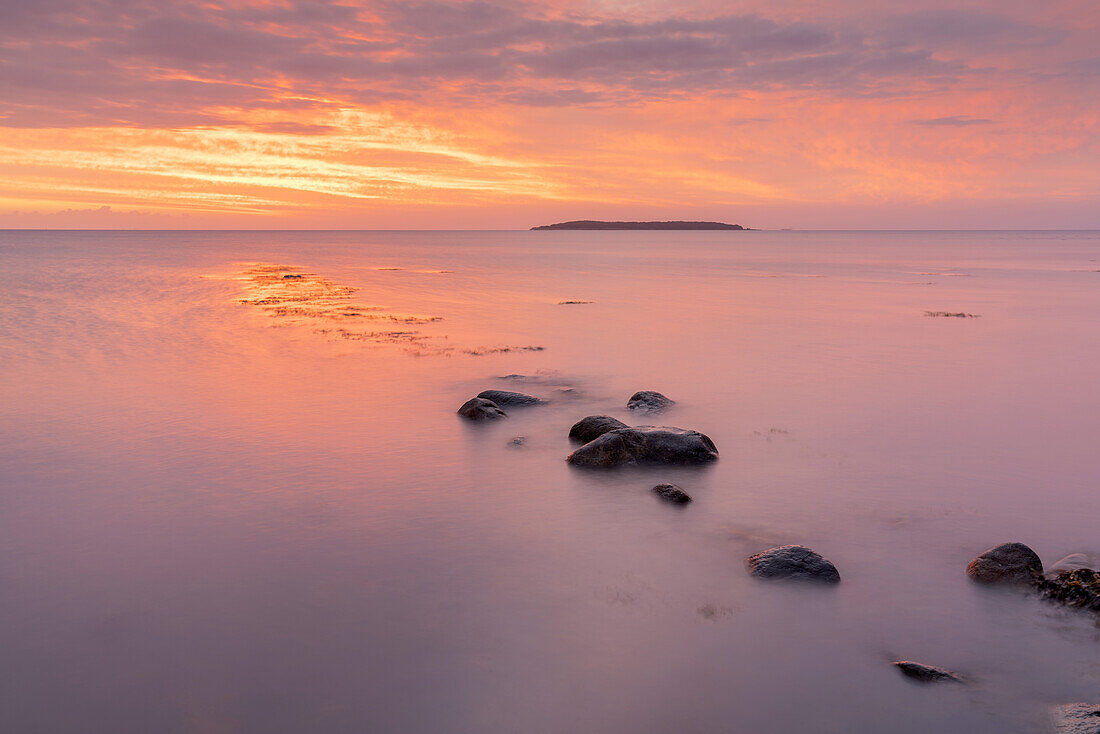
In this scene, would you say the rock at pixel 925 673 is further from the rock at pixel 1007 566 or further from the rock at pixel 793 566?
the rock at pixel 1007 566

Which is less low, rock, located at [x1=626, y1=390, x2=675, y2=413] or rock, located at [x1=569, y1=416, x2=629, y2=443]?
rock, located at [x1=569, y1=416, x2=629, y2=443]

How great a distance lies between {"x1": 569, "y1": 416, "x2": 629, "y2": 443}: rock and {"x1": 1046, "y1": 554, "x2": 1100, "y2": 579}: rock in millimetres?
8664

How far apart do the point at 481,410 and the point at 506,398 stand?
5.05 feet

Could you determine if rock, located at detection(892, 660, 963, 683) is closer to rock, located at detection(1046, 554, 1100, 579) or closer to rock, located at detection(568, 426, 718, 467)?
rock, located at detection(1046, 554, 1100, 579)

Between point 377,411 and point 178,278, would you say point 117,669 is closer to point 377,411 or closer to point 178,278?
point 377,411

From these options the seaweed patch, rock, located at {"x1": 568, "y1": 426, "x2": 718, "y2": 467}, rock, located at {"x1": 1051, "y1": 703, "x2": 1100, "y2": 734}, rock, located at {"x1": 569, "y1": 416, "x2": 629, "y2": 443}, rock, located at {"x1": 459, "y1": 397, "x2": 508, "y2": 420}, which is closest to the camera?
rock, located at {"x1": 1051, "y1": 703, "x2": 1100, "y2": 734}

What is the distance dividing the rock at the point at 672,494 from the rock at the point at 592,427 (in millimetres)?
3076

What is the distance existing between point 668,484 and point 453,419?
762 cm

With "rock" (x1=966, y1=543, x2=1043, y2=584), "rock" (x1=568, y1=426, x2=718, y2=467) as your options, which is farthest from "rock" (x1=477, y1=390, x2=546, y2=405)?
"rock" (x1=966, y1=543, x2=1043, y2=584)

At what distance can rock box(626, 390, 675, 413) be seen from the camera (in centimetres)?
2109

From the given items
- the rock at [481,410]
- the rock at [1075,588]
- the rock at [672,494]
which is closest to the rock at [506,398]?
the rock at [481,410]

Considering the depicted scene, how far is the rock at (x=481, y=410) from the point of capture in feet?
64.5

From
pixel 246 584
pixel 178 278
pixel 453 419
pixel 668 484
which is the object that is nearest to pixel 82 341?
pixel 453 419

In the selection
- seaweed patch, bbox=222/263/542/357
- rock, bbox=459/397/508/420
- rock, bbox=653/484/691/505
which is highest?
rock, bbox=653/484/691/505
